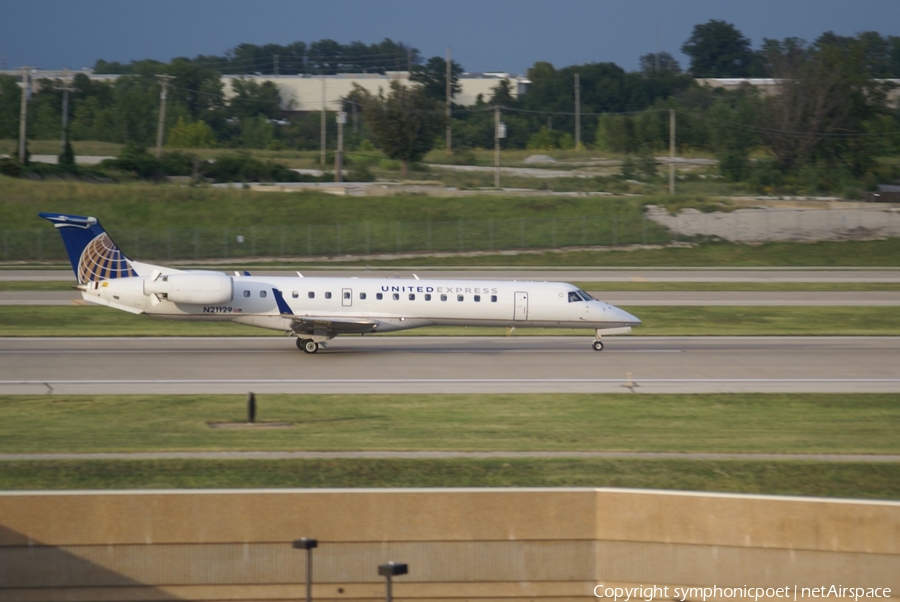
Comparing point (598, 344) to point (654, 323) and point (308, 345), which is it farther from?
point (308, 345)

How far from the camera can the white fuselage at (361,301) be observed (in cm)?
2892

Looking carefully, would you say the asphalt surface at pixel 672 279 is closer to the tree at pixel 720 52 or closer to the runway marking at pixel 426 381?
the runway marking at pixel 426 381

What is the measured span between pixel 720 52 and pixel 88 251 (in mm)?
171162

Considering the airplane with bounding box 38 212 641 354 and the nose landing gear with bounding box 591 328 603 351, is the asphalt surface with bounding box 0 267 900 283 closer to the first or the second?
the nose landing gear with bounding box 591 328 603 351

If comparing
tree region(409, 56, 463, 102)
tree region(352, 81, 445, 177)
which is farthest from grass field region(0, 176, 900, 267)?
tree region(409, 56, 463, 102)

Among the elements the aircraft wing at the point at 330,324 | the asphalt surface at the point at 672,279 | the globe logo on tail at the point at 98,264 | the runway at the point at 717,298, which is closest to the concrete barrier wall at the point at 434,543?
the aircraft wing at the point at 330,324

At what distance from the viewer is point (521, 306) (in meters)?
30.8

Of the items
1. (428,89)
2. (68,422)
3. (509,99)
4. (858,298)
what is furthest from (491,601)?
(509,99)

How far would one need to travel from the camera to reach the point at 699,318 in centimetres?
3897

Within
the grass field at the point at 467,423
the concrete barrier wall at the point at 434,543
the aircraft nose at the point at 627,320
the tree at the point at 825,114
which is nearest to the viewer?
the concrete barrier wall at the point at 434,543

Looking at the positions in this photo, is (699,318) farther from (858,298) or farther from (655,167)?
(655,167)

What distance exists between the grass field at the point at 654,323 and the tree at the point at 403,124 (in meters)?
48.7

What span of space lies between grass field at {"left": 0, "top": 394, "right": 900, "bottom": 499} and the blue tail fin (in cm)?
744

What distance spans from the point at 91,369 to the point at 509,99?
393ft
